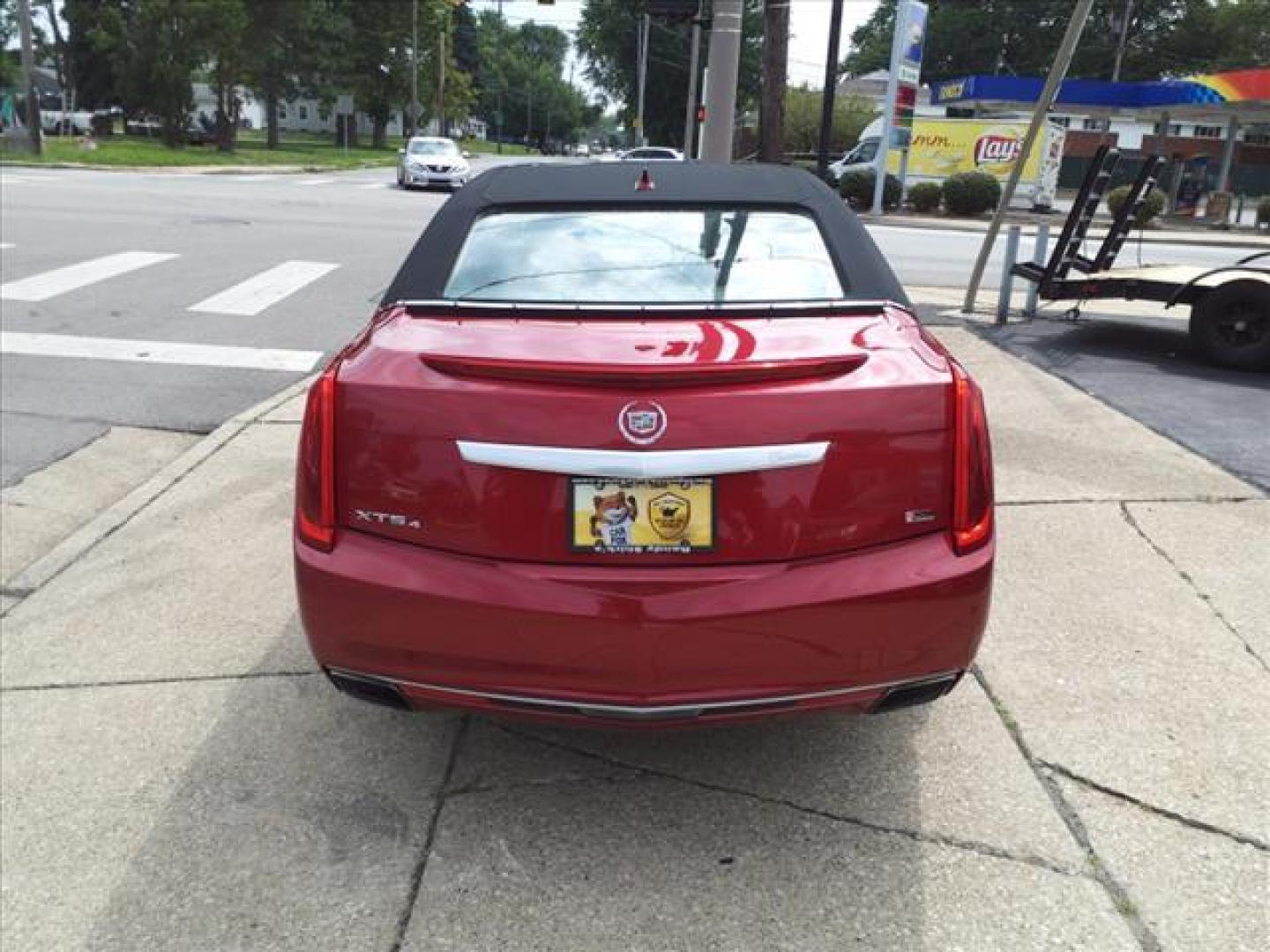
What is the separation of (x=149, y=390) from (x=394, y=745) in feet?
16.3

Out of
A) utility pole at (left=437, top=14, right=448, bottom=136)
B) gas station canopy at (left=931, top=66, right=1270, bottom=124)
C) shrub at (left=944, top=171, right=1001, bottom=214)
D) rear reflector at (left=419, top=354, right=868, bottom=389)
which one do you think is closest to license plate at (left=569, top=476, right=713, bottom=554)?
rear reflector at (left=419, top=354, right=868, bottom=389)

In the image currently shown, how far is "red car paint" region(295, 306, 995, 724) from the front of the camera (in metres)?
2.37

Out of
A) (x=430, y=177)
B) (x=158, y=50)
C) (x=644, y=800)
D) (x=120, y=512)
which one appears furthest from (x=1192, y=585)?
(x=158, y=50)

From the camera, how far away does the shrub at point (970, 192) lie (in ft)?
95.0

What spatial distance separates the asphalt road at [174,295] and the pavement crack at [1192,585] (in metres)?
5.41

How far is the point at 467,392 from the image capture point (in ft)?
7.93

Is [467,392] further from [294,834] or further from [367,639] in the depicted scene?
[294,834]

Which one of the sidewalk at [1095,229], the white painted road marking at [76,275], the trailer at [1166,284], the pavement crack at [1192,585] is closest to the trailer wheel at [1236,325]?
the trailer at [1166,284]

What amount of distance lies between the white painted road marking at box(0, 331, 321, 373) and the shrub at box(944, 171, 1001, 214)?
24.7m

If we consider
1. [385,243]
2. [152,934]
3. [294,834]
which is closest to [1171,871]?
[294,834]

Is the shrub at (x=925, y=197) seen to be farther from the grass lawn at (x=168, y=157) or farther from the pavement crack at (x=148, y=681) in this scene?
the pavement crack at (x=148, y=681)

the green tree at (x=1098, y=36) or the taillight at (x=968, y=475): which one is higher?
the green tree at (x=1098, y=36)

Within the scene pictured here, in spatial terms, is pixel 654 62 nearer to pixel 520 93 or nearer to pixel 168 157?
pixel 168 157

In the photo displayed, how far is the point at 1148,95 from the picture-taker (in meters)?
32.9
